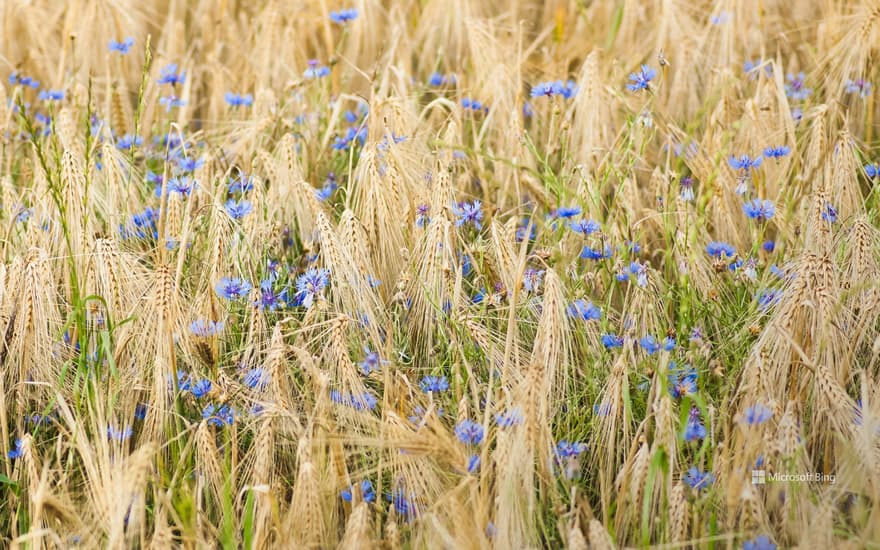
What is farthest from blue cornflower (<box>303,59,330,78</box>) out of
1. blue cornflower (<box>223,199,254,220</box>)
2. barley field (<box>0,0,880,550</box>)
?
blue cornflower (<box>223,199,254,220</box>)

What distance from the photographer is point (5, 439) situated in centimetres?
212

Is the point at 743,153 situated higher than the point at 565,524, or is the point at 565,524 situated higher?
the point at 743,153

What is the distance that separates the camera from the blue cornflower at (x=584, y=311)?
2262 millimetres

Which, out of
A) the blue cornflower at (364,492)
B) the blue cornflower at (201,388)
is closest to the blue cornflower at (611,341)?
the blue cornflower at (364,492)

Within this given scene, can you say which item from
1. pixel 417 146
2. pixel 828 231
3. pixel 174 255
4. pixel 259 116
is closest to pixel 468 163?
pixel 417 146

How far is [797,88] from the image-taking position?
3441 millimetres

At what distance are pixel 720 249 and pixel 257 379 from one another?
1.17m

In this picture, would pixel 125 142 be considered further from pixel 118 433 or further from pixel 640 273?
pixel 640 273

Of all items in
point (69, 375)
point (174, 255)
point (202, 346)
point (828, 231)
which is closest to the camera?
point (202, 346)

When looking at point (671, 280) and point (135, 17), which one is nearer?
point (671, 280)

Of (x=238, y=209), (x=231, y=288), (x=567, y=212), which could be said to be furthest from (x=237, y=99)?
(x=567, y=212)

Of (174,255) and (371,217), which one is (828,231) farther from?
(174,255)

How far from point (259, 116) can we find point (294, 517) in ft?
5.37

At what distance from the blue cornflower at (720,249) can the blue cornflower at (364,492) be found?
3.40ft
